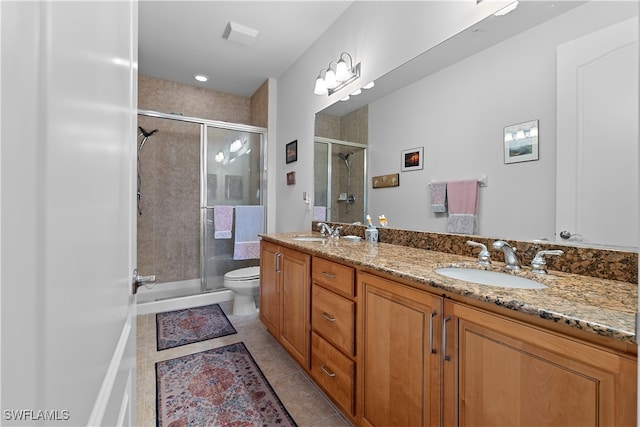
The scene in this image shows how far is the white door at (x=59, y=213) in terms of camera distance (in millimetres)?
223

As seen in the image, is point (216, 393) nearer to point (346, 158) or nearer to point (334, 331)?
point (334, 331)

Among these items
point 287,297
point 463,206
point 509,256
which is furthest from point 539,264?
point 287,297

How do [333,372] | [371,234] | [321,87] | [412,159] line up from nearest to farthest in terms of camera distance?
[333,372] < [412,159] < [371,234] < [321,87]

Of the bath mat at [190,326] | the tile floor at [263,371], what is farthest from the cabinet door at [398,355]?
the bath mat at [190,326]

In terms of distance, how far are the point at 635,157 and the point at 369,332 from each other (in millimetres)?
1075

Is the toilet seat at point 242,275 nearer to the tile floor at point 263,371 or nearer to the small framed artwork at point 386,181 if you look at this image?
the tile floor at point 263,371

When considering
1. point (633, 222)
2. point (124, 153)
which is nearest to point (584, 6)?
point (633, 222)

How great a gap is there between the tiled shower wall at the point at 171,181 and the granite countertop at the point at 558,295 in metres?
2.94

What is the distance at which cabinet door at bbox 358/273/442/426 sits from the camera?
35.4 inches

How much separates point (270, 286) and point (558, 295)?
69.0 inches

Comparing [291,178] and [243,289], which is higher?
[291,178]

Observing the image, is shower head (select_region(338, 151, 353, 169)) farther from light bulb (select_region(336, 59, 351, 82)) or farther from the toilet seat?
the toilet seat

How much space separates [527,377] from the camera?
27.0 inches

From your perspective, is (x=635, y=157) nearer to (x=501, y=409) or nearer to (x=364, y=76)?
(x=501, y=409)
